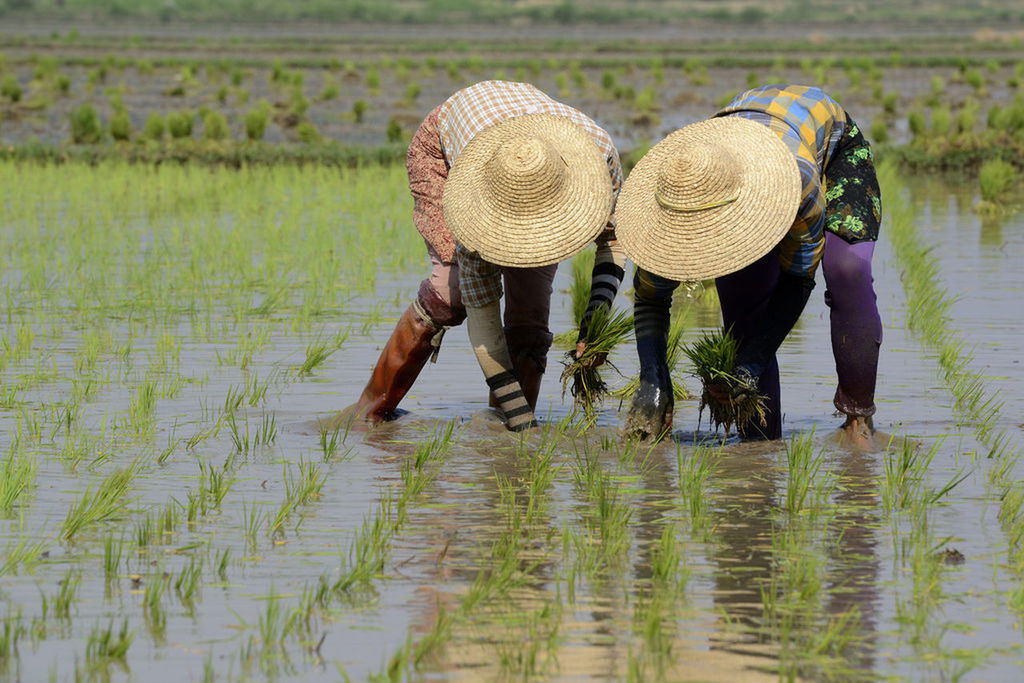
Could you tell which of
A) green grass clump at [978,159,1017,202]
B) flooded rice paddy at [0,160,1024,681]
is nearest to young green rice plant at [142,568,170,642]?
flooded rice paddy at [0,160,1024,681]

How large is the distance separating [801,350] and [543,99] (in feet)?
7.45

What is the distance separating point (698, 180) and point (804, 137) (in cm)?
57

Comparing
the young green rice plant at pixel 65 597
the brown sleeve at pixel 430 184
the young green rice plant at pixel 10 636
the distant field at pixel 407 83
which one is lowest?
the distant field at pixel 407 83

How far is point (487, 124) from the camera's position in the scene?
15.4 feet

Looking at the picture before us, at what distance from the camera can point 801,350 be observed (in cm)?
667

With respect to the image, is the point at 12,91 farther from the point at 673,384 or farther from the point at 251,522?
the point at 251,522

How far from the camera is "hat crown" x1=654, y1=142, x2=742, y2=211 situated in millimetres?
4012

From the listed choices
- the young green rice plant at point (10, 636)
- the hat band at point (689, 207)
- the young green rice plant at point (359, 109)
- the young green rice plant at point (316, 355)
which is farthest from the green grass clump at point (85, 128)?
the young green rice plant at point (10, 636)

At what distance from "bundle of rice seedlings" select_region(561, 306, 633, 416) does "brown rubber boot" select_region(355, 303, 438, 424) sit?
20.1 inches

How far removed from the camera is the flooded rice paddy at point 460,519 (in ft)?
10.0

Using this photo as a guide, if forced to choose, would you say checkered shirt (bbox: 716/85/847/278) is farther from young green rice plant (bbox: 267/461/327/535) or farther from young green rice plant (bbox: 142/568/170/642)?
young green rice plant (bbox: 142/568/170/642)

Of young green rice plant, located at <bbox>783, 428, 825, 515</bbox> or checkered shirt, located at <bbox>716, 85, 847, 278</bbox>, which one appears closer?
young green rice plant, located at <bbox>783, 428, 825, 515</bbox>

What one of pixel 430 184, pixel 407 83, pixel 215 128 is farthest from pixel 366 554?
pixel 407 83

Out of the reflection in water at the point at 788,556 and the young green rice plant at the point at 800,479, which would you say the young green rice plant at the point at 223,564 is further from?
the young green rice plant at the point at 800,479
